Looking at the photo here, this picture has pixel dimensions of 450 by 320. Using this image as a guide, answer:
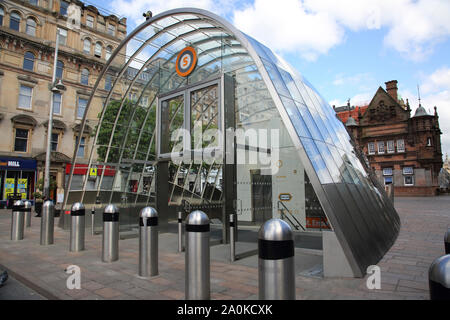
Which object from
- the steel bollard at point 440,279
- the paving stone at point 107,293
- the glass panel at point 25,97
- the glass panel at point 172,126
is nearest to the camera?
the steel bollard at point 440,279

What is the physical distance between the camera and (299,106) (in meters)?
7.05

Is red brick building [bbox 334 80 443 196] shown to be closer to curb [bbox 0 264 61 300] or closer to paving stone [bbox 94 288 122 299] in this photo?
paving stone [bbox 94 288 122 299]

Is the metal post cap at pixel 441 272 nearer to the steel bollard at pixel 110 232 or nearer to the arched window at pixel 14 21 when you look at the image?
the steel bollard at pixel 110 232

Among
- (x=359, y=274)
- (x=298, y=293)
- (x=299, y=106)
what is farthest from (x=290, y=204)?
(x=298, y=293)

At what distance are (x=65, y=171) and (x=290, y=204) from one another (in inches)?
910

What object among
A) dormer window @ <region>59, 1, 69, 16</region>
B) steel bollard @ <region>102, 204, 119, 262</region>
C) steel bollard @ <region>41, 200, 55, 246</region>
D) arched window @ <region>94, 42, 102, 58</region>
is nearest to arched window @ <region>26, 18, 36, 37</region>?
dormer window @ <region>59, 1, 69, 16</region>

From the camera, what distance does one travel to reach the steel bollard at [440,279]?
6.44ft

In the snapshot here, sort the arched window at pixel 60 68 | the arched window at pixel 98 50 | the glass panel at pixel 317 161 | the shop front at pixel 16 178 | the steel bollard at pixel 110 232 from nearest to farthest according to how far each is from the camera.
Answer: the glass panel at pixel 317 161, the steel bollard at pixel 110 232, the shop front at pixel 16 178, the arched window at pixel 60 68, the arched window at pixel 98 50

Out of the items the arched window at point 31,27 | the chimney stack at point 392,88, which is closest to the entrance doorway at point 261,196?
the arched window at point 31,27

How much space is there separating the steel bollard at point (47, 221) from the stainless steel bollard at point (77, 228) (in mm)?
1185

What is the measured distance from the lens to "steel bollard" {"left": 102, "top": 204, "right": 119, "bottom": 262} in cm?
598

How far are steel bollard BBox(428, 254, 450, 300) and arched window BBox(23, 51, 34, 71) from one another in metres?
30.2
